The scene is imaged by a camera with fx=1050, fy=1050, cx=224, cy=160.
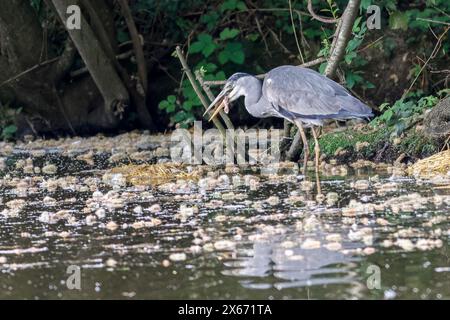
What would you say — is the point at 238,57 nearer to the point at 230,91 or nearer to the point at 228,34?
the point at 228,34

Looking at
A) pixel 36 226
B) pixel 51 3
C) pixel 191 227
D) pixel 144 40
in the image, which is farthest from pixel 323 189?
pixel 144 40

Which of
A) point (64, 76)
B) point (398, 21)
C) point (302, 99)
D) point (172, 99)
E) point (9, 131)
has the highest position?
point (64, 76)

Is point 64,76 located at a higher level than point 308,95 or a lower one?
higher

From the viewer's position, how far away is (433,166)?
28.6ft

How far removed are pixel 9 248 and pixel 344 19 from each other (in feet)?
13.6

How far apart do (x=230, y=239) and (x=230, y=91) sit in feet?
11.7

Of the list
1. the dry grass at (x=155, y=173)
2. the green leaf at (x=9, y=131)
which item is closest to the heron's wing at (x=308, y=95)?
the dry grass at (x=155, y=173)

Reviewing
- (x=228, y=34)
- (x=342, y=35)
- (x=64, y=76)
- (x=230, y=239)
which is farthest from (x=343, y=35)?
(x=64, y=76)

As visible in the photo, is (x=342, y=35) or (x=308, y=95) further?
(x=342, y=35)

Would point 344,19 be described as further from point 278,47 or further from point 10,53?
point 10,53

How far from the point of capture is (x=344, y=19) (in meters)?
9.23

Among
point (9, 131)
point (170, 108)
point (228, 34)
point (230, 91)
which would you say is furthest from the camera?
point (9, 131)

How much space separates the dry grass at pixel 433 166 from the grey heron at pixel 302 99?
2.25ft

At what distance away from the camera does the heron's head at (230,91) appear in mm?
9508
